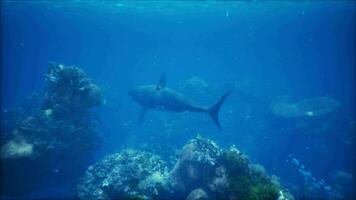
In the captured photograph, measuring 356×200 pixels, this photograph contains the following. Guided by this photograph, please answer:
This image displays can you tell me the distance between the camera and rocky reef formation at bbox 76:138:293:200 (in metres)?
9.84

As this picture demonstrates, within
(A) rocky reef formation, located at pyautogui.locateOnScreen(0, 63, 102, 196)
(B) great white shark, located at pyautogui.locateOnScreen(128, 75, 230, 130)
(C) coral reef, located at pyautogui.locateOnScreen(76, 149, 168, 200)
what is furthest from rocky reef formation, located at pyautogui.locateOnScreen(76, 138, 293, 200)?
(B) great white shark, located at pyautogui.locateOnScreen(128, 75, 230, 130)

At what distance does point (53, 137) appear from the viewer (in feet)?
46.3

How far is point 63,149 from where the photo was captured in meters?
14.4

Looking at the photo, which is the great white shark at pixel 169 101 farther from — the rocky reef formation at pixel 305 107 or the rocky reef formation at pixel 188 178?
the rocky reef formation at pixel 305 107

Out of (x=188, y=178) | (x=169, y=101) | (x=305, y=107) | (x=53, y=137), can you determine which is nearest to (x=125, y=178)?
(x=188, y=178)

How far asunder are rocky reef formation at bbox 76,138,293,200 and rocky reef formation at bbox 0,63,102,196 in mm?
1637

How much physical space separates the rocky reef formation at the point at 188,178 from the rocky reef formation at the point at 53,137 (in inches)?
64.5

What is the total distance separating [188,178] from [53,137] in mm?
6539

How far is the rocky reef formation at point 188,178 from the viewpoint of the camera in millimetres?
9836

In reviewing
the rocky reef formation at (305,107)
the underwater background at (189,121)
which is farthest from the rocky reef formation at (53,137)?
the rocky reef formation at (305,107)

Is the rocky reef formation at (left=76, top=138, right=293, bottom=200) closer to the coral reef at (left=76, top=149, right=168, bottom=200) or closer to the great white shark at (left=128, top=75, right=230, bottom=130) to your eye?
the coral reef at (left=76, top=149, right=168, bottom=200)

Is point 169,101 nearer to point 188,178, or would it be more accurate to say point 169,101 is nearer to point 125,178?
point 125,178

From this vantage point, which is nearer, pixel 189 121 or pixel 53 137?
pixel 53 137

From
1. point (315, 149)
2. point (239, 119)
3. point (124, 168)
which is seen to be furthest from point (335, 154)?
point (124, 168)
